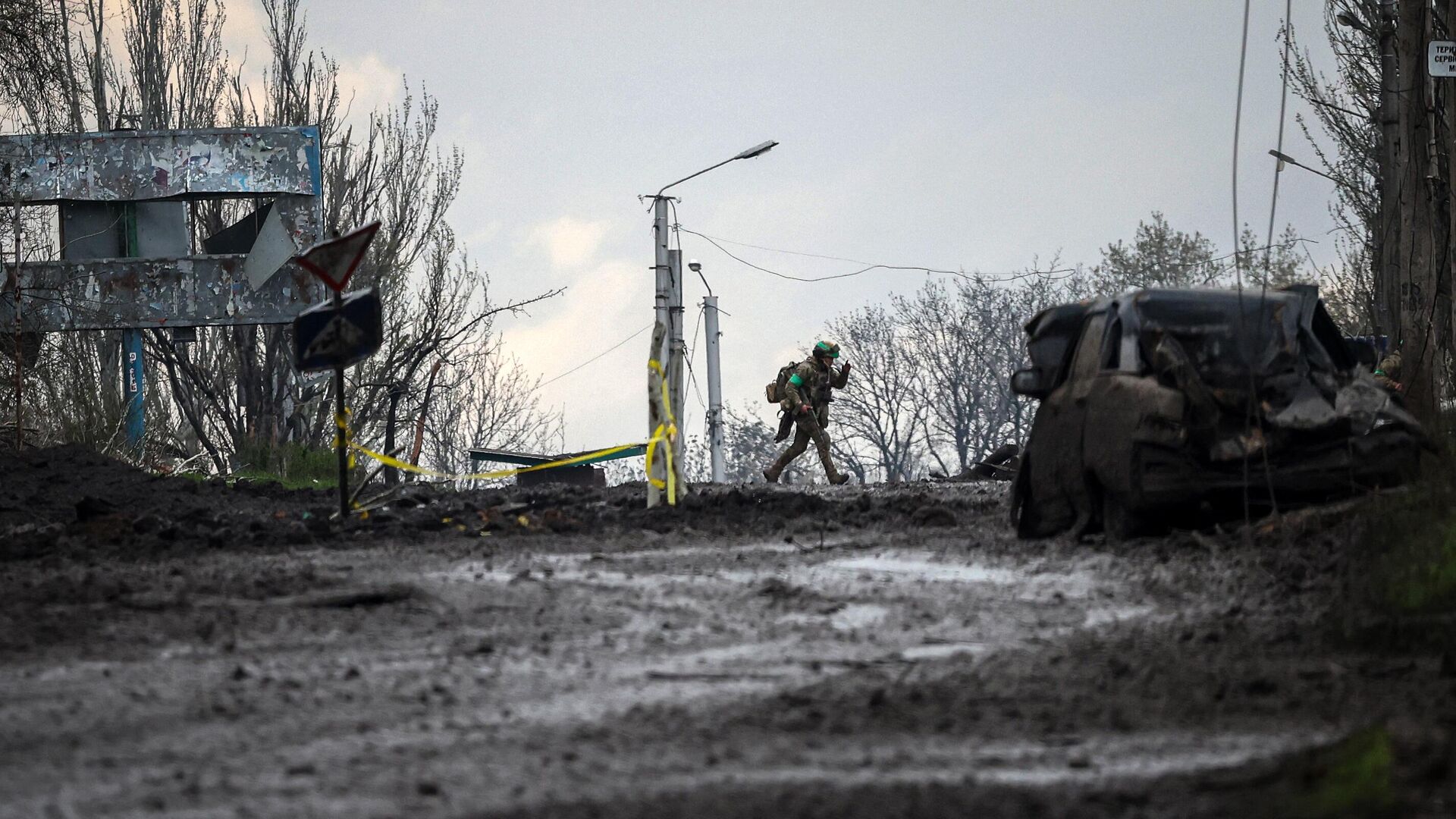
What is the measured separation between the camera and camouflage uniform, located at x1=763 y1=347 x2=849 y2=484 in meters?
25.1

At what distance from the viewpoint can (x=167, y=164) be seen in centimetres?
3294

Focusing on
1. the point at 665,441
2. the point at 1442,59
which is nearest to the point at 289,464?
the point at 665,441

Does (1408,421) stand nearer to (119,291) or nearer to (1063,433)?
(1063,433)

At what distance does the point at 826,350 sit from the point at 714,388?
17.1 metres

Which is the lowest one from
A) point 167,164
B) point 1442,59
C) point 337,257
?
point 337,257

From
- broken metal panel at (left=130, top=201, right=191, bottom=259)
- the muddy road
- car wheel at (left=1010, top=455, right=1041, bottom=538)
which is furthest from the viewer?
broken metal panel at (left=130, top=201, right=191, bottom=259)

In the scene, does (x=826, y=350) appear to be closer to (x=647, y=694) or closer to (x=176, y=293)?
(x=176, y=293)

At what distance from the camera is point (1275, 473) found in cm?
1091

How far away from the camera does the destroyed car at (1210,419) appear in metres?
10.8

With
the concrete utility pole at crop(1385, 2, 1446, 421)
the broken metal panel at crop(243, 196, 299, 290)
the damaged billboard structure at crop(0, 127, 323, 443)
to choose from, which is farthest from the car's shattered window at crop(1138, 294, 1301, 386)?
the broken metal panel at crop(243, 196, 299, 290)

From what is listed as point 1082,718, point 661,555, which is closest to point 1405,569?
point 1082,718

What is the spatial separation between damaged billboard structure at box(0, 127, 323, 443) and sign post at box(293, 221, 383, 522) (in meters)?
18.0

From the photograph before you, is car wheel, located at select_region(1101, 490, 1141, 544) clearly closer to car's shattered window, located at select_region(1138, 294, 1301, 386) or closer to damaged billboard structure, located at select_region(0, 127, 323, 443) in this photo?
car's shattered window, located at select_region(1138, 294, 1301, 386)

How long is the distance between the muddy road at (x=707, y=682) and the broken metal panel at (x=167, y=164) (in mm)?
21743
